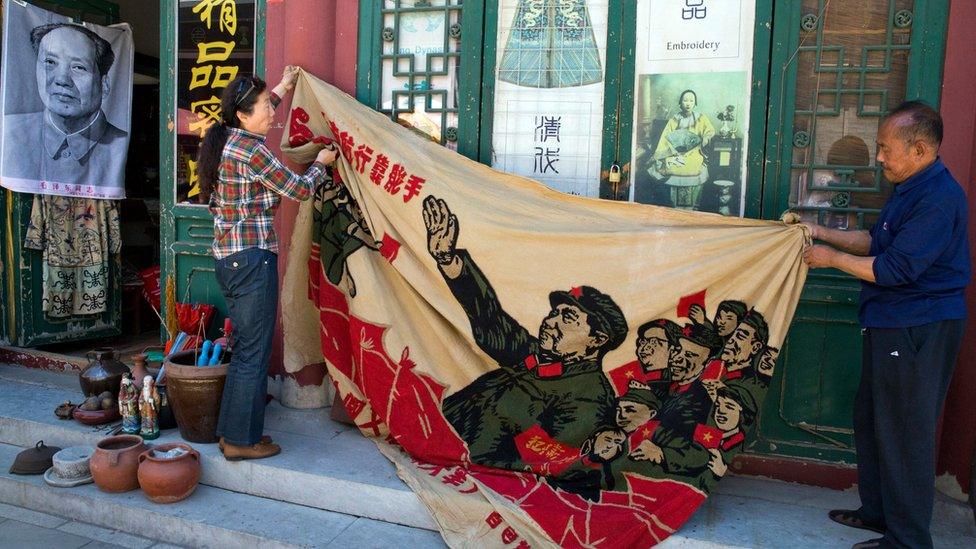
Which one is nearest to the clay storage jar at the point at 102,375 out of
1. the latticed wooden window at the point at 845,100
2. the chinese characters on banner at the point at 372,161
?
the chinese characters on banner at the point at 372,161

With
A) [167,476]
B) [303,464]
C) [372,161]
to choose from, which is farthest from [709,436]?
[167,476]

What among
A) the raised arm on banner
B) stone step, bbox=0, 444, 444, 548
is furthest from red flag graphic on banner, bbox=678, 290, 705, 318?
stone step, bbox=0, 444, 444, 548

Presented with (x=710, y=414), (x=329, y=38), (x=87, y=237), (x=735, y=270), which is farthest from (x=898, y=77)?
(x=87, y=237)

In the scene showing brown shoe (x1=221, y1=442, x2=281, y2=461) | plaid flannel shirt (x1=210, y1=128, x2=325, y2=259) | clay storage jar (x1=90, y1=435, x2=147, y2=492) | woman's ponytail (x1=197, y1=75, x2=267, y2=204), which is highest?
woman's ponytail (x1=197, y1=75, x2=267, y2=204)

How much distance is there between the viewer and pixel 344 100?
3.79 meters

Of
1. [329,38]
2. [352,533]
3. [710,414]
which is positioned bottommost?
[352,533]

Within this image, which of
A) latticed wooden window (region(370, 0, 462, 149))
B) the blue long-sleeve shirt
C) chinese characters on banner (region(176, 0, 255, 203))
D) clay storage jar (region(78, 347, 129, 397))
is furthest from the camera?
chinese characters on banner (region(176, 0, 255, 203))

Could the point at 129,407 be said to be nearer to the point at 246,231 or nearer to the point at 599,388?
the point at 246,231

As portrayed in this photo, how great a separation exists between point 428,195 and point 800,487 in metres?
2.32

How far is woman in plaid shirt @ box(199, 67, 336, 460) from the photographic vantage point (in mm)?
3350

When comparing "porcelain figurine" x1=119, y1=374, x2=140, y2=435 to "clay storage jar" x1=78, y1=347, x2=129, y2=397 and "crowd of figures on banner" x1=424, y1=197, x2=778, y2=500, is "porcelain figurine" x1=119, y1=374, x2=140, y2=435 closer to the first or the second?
"clay storage jar" x1=78, y1=347, x2=129, y2=397

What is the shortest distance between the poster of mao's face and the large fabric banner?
2.50 meters

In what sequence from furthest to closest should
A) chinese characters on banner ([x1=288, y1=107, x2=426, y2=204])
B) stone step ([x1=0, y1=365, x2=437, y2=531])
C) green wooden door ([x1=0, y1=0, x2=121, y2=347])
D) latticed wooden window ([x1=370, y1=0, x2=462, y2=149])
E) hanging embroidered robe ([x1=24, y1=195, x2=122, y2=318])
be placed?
hanging embroidered robe ([x1=24, y1=195, x2=122, y2=318]) → green wooden door ([x1=0, y1=0, x2=121, y2=347]) → latticed wooden window ([x1=370, y1=0, x2=462, y2=149]) → chinese characters on banner ([x1=288, y1=107, x2=426, y2=204]) → stone step ([x1=0, y1=365, x2=437, y2=531])

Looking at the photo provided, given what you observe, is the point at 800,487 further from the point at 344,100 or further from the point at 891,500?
the point at 344,100
